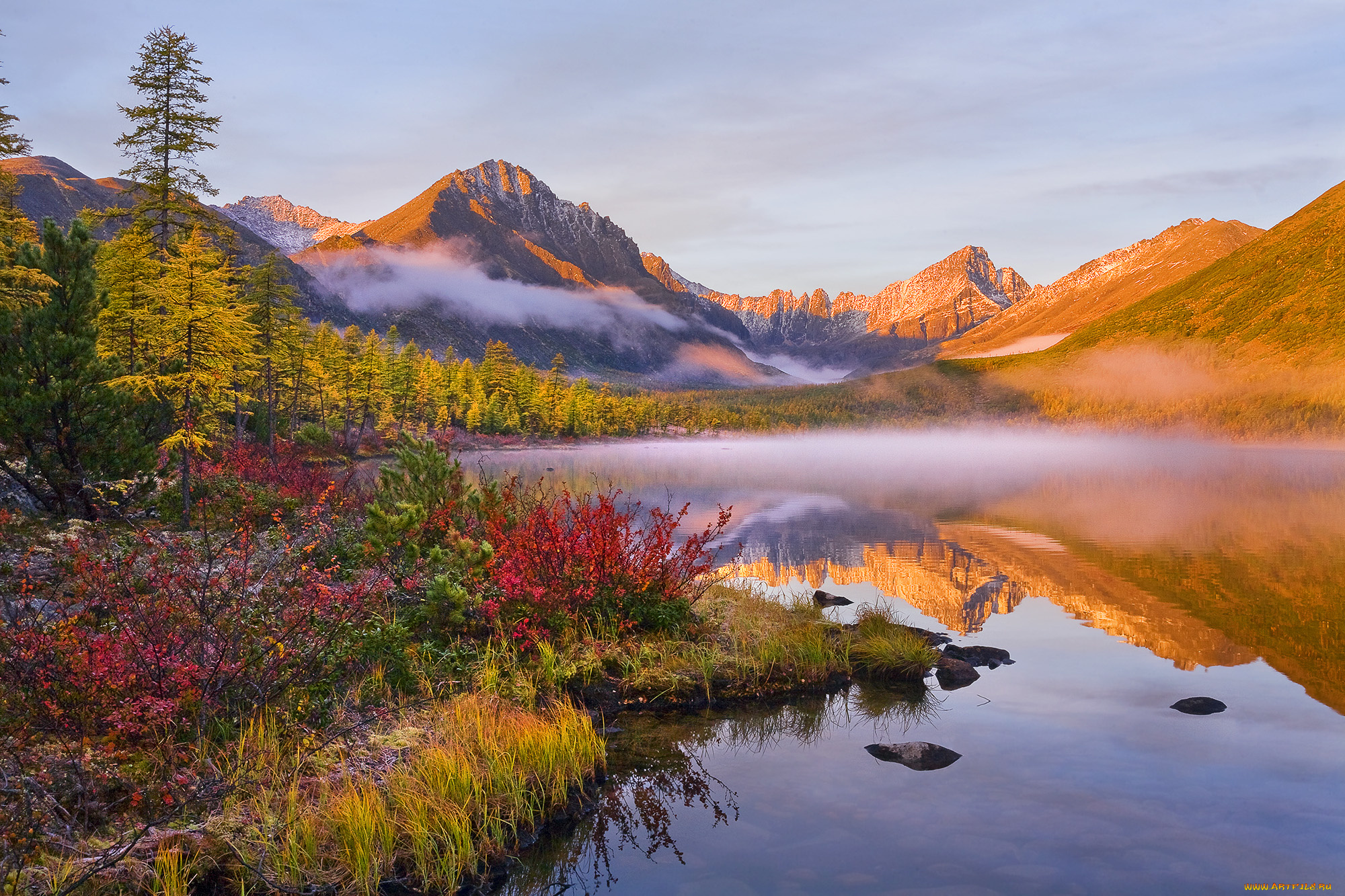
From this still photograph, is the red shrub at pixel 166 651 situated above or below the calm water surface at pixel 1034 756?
above

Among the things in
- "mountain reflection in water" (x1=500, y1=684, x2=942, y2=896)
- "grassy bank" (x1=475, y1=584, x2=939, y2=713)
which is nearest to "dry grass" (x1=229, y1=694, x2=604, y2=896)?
"mountain reflection in water" (x1=500, y1=684, x2=942, y2=896)

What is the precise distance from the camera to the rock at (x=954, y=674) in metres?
12.2

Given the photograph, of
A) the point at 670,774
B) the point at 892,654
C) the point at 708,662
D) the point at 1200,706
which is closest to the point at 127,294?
the point at 708,662

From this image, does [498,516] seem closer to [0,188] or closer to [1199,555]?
[1199,555]

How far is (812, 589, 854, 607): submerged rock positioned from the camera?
1739 cm

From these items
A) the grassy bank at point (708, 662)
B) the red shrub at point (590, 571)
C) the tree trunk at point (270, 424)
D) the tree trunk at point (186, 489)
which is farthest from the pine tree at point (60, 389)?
the tree trunk at point (270, 424)

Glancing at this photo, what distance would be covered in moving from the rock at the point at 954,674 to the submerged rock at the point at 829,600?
4.48m

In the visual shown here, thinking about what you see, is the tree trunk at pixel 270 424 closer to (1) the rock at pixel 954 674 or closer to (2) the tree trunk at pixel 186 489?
(2) the tree trunk at pixel 186 489

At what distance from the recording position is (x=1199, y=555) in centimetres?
2467

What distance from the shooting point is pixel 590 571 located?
40.9ft

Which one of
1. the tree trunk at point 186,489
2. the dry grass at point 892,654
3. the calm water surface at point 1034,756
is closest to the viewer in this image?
the calm water surface at point 1034,756

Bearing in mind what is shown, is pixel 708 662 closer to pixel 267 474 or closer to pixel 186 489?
pixel 186 489

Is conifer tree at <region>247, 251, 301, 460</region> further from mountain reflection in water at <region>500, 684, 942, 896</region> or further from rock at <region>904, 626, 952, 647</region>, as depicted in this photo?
mountain reflection in water at <region>500, 684, 942, 896</region>

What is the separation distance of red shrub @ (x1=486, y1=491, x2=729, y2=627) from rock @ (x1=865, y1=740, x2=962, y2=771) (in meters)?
4.12
